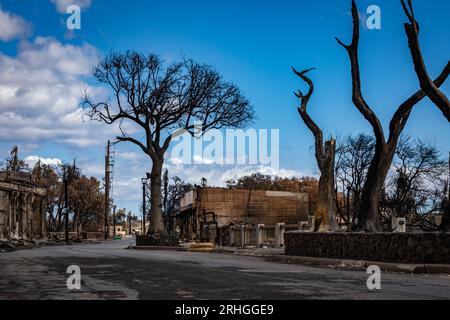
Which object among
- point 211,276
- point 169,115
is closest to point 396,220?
point 211,276

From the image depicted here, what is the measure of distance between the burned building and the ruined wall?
16.4m

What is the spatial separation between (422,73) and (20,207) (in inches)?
1805

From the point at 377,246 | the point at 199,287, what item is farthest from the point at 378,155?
the point at 199,287

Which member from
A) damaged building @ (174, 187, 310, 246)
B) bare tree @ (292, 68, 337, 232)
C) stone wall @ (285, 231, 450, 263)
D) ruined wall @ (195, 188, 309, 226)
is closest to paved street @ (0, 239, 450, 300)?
stone wall @ (285, 231, 450, 263)

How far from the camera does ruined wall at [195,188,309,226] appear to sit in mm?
56438

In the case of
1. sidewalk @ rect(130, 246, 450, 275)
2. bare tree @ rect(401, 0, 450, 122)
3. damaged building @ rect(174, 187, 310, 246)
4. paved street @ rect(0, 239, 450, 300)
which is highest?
bare tree @ rect(401, 0, 450, 122)

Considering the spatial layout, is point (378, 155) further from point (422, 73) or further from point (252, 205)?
point (252, 205)

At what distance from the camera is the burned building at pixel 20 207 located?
4888 centimetres

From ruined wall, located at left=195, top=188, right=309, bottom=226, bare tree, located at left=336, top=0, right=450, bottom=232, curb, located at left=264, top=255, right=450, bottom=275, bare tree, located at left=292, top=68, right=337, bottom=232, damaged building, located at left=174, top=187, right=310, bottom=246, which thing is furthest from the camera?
ruined wall, located at left=195, top=188, right=309, bottom=226

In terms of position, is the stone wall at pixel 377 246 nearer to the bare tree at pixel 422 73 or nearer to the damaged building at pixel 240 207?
the bare tree at pixel 422 73

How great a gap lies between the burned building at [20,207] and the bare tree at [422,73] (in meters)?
38.1

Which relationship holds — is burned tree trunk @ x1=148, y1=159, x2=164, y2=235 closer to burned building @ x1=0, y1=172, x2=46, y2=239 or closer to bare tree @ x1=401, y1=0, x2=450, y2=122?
burned building @ x1=0, y1=172, x2=46, y2=239
